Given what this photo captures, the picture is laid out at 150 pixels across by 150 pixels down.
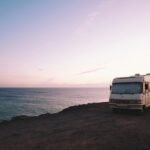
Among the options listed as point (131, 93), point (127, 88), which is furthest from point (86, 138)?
point (127, 88)

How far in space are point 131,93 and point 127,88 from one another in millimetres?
589

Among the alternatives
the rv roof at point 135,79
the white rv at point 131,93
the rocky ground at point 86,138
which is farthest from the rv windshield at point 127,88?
the rocky ground at point 86,138

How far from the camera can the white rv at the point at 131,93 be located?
18797 mm

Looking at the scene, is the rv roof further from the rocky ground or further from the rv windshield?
the rocky ground

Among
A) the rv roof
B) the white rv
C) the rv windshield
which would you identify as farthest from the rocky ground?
the rv roof

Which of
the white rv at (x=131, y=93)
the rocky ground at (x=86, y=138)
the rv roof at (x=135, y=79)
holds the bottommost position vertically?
the rocky ground at (x=86, y=138)

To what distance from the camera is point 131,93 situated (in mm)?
19156

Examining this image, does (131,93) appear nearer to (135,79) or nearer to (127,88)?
(127,88)

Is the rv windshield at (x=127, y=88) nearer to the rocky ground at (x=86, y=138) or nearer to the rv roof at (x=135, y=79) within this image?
the rv roof at (x=135, y=79)

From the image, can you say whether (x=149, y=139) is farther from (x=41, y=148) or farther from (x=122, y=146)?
(x=41, y=148)

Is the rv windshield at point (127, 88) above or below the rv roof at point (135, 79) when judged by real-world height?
below

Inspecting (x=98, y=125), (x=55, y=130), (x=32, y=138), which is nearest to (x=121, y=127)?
(x=98, y=125)

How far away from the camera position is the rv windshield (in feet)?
62.9

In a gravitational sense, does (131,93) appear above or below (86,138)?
above
